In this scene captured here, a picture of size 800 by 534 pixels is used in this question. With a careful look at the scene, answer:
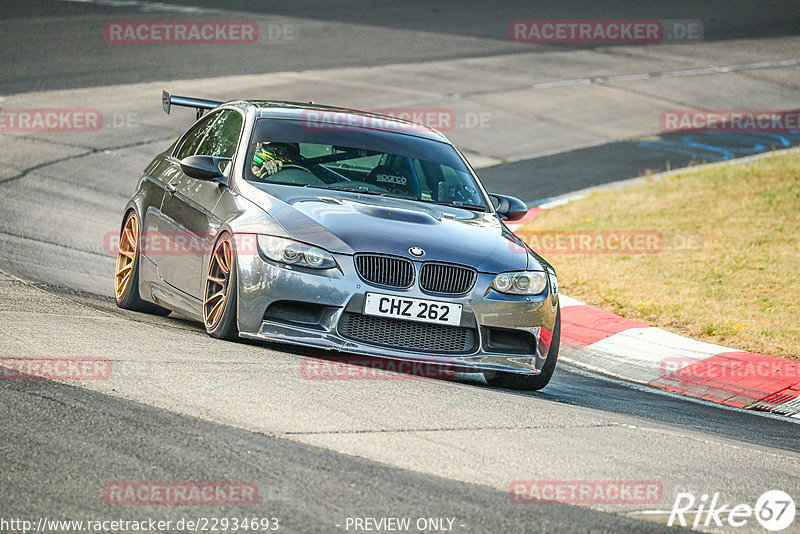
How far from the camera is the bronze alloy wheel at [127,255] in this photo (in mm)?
8703

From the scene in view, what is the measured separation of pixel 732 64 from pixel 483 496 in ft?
85.0

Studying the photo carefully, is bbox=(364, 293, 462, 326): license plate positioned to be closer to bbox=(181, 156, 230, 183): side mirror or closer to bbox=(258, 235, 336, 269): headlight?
bbox=(258, 235, 336, 269): headlight

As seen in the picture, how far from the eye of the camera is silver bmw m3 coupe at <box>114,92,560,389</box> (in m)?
6.80

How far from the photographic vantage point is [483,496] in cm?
457

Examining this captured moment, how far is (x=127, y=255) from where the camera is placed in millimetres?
8844

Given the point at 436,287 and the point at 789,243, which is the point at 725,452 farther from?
the point at 789,243

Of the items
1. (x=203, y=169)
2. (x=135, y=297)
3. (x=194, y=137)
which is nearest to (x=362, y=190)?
(x=203, y=169)

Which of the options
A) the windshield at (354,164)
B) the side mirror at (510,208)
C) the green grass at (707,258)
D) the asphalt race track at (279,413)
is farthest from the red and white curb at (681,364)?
the windshield at (354,164)

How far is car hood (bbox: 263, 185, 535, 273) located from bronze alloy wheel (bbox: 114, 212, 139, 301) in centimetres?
167

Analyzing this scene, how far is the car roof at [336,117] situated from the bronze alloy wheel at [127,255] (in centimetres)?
121

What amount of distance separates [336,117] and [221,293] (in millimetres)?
1883

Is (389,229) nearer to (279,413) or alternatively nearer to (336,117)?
(336,117)

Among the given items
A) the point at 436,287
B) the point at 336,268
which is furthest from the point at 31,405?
the point at 436,287

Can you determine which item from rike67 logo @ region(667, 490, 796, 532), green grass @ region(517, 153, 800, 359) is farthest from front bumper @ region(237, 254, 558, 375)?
green grass @ region(517, 153, 800, 359)
